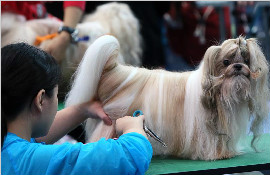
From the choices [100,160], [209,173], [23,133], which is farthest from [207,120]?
[23,133]

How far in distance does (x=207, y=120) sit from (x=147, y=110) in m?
0.26

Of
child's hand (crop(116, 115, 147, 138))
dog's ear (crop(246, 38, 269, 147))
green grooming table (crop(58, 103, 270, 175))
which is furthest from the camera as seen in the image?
dog's ear (crop(246, 38, 269, 147))

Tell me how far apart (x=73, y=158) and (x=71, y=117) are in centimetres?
66

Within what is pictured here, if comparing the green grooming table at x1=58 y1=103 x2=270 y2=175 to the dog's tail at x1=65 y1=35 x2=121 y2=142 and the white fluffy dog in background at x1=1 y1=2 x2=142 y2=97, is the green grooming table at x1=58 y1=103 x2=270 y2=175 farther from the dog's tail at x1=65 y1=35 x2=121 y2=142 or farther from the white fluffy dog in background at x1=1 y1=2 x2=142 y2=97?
the white fluffy dog in background at x1=1 y1=2 x2=142 y2=97

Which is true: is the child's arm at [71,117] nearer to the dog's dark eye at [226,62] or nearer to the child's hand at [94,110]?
the child's hand at [94,110]

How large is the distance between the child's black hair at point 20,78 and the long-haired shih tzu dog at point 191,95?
18.4 inches

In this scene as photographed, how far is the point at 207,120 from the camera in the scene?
161 cm

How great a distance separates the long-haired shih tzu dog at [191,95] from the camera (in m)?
1.57

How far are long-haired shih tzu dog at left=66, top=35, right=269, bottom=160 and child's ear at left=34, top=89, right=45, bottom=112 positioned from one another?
465 millimetres

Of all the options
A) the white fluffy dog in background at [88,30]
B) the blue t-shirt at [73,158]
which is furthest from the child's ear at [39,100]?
the white fluffy dog in background at [88,30]

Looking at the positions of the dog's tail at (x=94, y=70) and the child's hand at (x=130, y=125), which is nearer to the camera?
the child's hand at (x=130, y=125)

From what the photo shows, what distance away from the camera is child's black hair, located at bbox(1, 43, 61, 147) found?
1.18m

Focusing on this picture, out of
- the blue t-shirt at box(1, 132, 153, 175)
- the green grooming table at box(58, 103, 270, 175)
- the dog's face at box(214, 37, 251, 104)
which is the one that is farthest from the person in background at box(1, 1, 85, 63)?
the blue t-shirt at box(1, 132, 153, 175)

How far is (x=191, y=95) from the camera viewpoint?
65.7 inches
